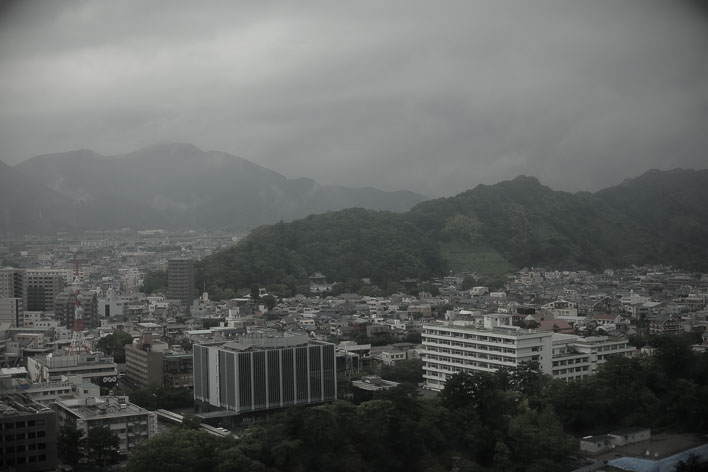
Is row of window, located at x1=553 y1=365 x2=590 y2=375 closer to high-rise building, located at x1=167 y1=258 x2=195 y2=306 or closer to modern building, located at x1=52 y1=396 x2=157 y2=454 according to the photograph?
modern building, located at x1=52 y1=396 x2=157 y2=454

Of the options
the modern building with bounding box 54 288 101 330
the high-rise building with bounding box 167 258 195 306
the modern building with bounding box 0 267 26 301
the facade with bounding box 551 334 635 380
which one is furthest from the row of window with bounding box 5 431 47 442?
the high-rise building with bounding box 167 258 195 306

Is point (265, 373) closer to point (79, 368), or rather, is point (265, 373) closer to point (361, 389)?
point (361, 389)

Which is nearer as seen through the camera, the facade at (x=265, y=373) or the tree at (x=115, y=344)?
the facade at (x=265, y=373)

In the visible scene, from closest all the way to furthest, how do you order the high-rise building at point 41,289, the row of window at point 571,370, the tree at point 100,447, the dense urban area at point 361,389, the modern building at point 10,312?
the dense urban area at point 361,389 → the tree at point 100,447 → the row of window at point 571,370 → the modern building at point 10,312 → the high-rise building at point 41,289

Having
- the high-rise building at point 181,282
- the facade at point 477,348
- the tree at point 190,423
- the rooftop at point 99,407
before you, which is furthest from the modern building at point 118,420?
the high-rise building at point 181,282

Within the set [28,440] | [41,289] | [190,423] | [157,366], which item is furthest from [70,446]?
[41,289]

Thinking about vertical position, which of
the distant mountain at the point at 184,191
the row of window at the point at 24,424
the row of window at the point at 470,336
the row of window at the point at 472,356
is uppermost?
the distant mountain at the point at 184,191

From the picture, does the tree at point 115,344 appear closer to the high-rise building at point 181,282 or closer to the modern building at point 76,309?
the modern building at point 76,309

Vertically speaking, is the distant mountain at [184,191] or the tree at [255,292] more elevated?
the distant mountain at [184,191]
